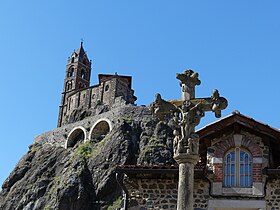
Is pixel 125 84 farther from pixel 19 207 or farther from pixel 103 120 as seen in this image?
pixel 19 207

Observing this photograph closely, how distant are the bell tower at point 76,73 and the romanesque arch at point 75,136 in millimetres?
19139

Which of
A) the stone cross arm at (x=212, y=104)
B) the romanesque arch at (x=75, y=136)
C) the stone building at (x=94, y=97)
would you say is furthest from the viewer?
the stone building at (x=94, y=97)

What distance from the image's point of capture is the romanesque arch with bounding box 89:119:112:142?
70750 mm

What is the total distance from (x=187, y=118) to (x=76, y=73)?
91466 millimetres

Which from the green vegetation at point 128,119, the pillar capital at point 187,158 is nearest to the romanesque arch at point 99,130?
the green vegetation at point 128,119

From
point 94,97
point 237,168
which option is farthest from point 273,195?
point 94,97

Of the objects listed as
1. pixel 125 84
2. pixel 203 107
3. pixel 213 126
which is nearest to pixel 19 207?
pixel 125 84

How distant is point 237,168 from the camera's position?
12.7 m

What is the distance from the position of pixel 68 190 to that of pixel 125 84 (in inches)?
1123

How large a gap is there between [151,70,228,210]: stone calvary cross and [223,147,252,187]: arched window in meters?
4.03

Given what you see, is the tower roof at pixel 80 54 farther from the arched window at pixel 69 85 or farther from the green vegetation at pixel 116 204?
the green vegetation at pixel 116 204

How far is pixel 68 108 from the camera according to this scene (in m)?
88.4

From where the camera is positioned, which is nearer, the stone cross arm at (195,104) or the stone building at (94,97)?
the stone cross arm at (195,104)

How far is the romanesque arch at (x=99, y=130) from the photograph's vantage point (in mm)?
70750
